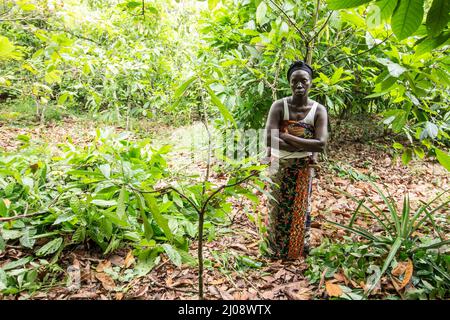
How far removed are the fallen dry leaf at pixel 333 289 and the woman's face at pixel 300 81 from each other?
4.11 ft

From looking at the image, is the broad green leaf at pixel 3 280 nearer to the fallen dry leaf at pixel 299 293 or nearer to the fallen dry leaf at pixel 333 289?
the fallen dry leaf at pixel 299 293

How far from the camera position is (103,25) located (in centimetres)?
306

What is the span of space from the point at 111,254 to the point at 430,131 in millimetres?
2187

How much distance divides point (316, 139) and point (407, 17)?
52.8 inches

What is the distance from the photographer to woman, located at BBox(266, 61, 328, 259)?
2102 millimetres

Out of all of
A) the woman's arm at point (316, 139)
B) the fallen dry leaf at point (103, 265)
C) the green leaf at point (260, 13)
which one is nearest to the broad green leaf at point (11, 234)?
the fallen dry leaf at point (103, 265)

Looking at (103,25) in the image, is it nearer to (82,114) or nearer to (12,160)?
(12,160)

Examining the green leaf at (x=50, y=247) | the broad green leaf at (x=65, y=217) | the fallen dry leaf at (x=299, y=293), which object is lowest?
the fallen dry leaf at (x=299, y=293)

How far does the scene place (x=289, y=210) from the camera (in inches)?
90.4

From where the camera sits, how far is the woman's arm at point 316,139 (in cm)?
207

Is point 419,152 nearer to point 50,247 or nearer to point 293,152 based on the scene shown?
point 293,152

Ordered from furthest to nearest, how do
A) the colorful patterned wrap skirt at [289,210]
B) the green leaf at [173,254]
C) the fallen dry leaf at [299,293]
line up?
the colorful patterned wrap skirt at [289,210] < the fallen dry leaf at [299,293] < the green leaf at [173,254]

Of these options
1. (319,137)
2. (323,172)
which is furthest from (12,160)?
(323,172)

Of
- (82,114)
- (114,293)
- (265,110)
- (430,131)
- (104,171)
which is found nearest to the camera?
(104,171)
